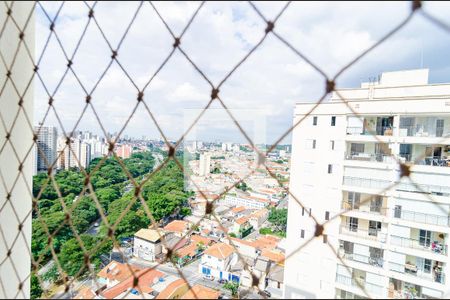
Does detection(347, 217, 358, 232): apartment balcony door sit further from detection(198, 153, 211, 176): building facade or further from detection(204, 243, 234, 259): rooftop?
detection(198, 153, 211, 176): building facade

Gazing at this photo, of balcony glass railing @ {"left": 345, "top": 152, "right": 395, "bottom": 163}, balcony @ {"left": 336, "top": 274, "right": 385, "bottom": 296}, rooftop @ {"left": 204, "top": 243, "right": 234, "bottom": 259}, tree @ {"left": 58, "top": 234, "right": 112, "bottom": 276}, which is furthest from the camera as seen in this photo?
balcony glass railing @ {"left": 345, "top": 152, "right": 395, "bottom": 163}

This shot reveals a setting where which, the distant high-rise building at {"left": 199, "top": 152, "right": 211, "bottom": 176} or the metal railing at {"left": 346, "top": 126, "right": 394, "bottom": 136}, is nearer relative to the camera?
the metal railing at {"left": 346, "top": 126, "right": 394, "bottom": 136}

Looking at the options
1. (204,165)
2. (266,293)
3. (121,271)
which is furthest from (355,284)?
(204,165)

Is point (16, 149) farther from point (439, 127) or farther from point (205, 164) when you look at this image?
point (439, 127)

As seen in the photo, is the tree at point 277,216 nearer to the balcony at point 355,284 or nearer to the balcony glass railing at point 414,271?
the balcony glass railing at point 414,271

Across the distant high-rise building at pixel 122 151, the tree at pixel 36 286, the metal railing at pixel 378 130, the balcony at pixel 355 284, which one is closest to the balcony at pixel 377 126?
the metal railing at pixel 378 130

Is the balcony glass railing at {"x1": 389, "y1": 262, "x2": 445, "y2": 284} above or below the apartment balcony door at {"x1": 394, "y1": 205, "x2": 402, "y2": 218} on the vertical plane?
below

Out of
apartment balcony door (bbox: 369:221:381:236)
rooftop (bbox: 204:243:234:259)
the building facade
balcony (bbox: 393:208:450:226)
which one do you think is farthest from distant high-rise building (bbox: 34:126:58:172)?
balcony (bbox: 393:208:450:226)

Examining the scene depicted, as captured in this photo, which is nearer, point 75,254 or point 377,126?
point 75,254
